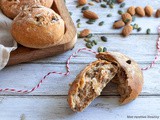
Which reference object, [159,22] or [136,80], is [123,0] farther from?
[136,80]

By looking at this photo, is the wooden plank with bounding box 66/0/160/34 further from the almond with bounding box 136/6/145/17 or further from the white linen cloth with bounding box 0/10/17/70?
the white linen cloth with bounding box 0/10/17/70

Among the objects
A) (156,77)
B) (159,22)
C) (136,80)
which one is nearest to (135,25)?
(159,22)

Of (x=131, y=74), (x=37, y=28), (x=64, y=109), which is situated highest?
(x=37, y=28)

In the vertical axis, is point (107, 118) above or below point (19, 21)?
below

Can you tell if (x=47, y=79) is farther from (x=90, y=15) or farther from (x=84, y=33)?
(x=90, y=15)

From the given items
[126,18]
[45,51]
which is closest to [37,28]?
[45,51]

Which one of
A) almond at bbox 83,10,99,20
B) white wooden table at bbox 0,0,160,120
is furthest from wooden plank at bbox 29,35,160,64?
almond at bbox 83,10,99,20

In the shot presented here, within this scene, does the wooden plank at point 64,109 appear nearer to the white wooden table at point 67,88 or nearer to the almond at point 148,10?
the white wooden table at point 67,88
